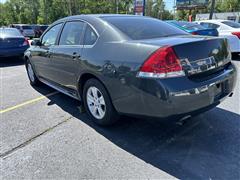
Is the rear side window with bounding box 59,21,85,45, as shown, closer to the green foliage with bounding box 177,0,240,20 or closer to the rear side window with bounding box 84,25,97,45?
the rear side window with bounding box 84,25,97,45

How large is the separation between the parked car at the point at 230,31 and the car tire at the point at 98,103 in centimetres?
626

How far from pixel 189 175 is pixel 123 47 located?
1623 mm

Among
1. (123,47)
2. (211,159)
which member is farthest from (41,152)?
(211,159)

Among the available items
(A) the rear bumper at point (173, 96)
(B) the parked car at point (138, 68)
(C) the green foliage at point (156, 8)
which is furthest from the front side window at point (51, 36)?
(C) the green foliage at point (156, 8)

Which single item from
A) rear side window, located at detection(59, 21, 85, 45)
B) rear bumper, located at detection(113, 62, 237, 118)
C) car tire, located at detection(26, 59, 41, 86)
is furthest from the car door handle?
car tire, located at detection(26, 59, 41, 86)

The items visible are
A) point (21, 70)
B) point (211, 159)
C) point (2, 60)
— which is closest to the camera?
point (211, 159)

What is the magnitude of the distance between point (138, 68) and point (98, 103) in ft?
3.56

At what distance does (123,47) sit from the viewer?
2988 millimetres

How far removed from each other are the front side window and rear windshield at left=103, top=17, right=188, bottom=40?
133 cm

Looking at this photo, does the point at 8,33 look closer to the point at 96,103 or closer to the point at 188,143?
the point at 96,103

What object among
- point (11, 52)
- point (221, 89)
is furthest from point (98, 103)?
point (11, 52)

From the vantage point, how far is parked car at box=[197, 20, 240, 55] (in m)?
8.19

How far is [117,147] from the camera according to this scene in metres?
3.09

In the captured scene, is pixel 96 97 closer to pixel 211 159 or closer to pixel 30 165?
pixel 30 165
